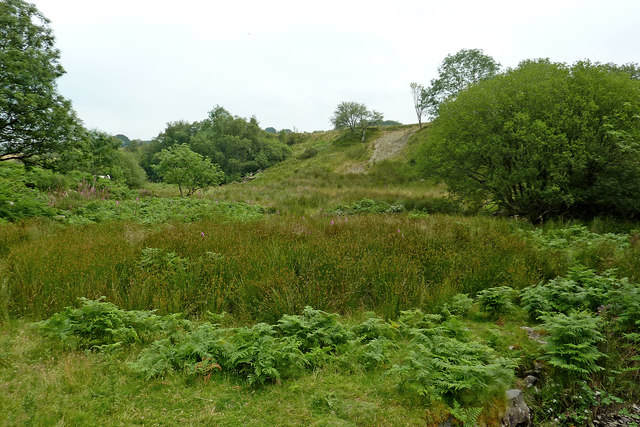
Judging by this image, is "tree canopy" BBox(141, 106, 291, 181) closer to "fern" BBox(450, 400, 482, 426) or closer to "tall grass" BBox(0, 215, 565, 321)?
"tall grass" BBox(0, 215, 565, 321)

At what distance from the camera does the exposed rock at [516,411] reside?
2.33 meters

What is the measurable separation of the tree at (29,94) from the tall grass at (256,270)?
9.38 m

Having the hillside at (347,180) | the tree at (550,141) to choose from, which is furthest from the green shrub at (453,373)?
the hillside at (347,180)

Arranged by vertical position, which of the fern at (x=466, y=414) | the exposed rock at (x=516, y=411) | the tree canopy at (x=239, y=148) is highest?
the tree canopy at (x=239, y=148)

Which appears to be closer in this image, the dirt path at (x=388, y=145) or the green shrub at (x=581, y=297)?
the green shrub at (x=581, y=297)

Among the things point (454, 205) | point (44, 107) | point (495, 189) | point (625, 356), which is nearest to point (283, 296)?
point (625, 356)

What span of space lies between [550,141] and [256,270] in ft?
33.3

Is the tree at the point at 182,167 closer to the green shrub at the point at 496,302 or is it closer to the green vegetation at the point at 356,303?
the green vegetation at the point at 356,303

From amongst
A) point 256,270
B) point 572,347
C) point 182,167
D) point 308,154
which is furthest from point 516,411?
point 308,154

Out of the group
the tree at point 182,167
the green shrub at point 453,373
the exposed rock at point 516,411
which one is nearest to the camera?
the green shrub at point 453,373

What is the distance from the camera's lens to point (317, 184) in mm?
24344

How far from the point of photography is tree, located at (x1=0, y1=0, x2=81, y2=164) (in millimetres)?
12172

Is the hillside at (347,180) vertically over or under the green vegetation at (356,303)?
over

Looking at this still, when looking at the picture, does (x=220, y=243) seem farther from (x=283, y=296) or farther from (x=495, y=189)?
(x=495, y=189)
